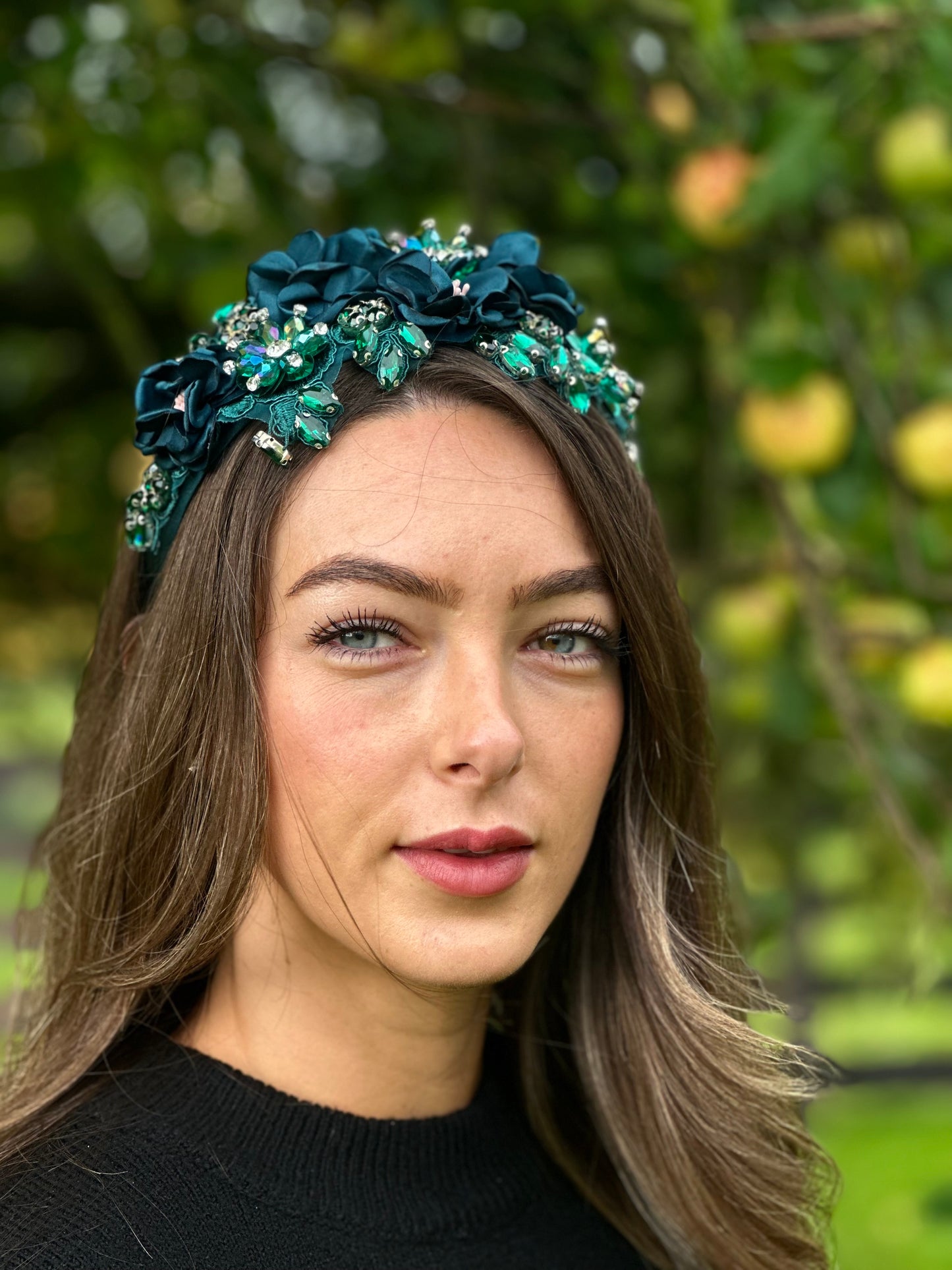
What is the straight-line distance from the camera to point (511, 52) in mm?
1889

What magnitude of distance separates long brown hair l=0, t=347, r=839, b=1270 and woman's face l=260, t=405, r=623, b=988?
0.03m

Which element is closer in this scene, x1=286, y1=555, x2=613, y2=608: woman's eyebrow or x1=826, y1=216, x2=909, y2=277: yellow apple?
x1=286, y1=555, x2=613, y2=608: woman's eyebrow

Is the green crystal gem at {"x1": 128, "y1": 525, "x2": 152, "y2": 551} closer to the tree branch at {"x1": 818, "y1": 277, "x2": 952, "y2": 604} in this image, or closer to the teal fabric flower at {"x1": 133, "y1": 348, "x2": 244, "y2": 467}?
the teal fabric flower at {"x1": 133, "y1": 348, "x2": 244, "y2": 467}

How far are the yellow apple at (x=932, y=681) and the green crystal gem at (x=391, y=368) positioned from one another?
2.55 feet

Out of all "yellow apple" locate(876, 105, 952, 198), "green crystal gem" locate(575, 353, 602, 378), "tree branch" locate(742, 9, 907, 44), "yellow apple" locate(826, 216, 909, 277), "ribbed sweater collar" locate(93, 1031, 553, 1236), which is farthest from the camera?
"yellow apple" locate(826, 216, 909, 277)

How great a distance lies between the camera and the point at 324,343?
112cm

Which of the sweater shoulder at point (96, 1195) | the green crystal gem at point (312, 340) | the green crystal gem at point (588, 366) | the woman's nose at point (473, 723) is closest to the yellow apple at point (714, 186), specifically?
the green crystal gem at point (588, 366)

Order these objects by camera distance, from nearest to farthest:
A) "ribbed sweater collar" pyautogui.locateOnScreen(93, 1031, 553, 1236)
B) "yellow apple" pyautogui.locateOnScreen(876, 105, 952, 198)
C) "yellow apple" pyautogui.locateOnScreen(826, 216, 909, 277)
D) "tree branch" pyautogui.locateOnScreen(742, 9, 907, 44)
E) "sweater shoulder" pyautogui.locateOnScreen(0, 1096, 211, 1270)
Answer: "sweater shoulder" pyautogui.locateOnScreen(0, 1096, 211, 1270), "ribbed sweater collar" pyautogui.locateOnScreen(93, 1031, 553, 1236), "tree branch" pyautogui.locateOnScreen(742, 9, 907, 44), "yellow apple" pyautogui.locateOnScreen(876, 105, 952, 198), "yellow apple" pyautogui.locateOnScreen(826, 216, 909, 277)

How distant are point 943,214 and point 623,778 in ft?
2.83

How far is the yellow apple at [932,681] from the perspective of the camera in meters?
1.56

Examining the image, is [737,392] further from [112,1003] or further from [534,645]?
[112,1003]

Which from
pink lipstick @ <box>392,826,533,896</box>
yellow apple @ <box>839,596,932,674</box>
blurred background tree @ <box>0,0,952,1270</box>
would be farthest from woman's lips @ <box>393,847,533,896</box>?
yellow apple @ <box>839,596,932,674</box>

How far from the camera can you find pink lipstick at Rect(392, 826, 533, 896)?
40.9 inches

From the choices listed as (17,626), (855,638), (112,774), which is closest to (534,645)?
(112,774)
